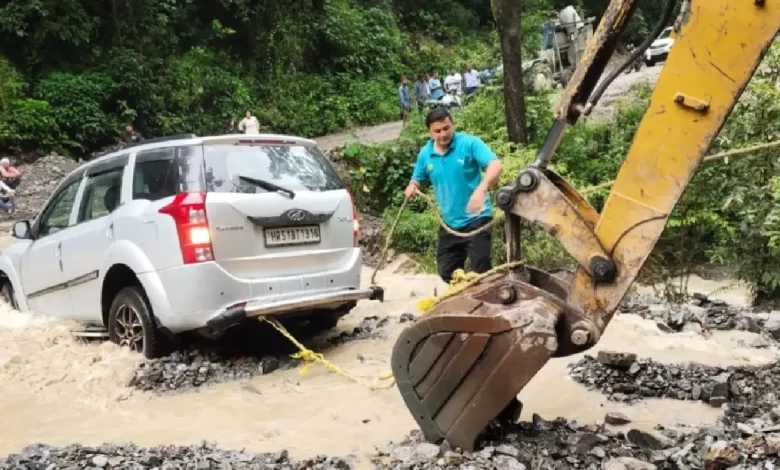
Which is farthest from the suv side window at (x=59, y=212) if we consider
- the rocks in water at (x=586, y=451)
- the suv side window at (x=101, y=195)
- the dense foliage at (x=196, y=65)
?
the dense foliage at (x=196, y=65)

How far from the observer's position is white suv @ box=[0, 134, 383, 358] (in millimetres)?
5809

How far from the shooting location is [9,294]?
27.4ft

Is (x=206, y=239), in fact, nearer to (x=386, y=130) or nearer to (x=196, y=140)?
(x=196, y=140)

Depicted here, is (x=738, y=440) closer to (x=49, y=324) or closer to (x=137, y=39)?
(x=49, y=324)

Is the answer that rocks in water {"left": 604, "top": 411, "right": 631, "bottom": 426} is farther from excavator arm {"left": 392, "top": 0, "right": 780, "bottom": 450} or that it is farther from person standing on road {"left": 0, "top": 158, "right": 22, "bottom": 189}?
person standing on road {"left": 0, "top": 158, "right": 22, "bottom": 189}

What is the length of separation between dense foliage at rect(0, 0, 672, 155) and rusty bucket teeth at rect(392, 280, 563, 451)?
67.4 ft

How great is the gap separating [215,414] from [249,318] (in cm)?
80

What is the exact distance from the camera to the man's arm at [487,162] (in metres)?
5.15

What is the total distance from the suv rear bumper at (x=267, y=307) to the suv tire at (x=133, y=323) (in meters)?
0.64

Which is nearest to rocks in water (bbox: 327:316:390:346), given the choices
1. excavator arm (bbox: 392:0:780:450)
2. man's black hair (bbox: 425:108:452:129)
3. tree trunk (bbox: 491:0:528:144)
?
man's black hair (bbox: 425:108:452:129)

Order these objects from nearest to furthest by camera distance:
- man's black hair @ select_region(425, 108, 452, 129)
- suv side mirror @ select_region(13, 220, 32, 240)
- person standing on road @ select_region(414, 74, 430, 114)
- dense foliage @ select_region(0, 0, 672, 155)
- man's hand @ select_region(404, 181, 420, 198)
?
man's hand @ select_region(404, 181, 420, 198), man's black hair @ select_region(425, 108, 452, 129), suv side mirror @ select_region(13, 220, 32, 240), dense foliage @ select_region(0, 0, 672, 155), person standing on road @ select_region(414, 74, 430, 114)

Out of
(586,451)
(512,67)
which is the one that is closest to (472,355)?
(586,451)

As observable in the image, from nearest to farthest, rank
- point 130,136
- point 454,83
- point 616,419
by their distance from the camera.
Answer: point 616,419
point 130,136
point 454,83

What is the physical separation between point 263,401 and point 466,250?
191 cm
